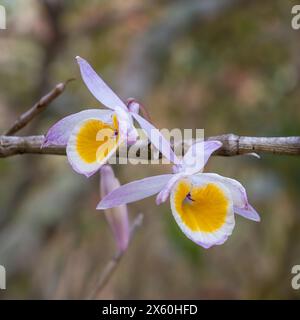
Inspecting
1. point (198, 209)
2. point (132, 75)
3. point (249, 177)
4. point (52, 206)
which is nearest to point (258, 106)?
point (249, 177)

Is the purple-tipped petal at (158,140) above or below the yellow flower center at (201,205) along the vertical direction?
above

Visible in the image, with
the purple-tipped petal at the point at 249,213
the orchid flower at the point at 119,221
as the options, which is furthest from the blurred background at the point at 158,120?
the purple-tipped petal at the point at 249,213

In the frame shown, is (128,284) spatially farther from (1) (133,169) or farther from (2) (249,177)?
(2) (249,177)

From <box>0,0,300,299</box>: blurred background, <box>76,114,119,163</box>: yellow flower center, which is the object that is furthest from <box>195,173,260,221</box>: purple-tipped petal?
<box>0,0,300,299</box>: blurred background

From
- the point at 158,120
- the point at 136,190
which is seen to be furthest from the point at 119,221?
the point at 158,120

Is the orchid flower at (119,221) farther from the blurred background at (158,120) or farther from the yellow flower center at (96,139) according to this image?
the blurred background at (158,120)

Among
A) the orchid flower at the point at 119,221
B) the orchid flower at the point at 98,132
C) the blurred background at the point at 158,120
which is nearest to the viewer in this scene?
the orchid flower at the point at 98,132

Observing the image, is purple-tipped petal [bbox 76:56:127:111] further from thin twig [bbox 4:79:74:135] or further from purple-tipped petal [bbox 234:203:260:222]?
purple-tipped petal [bbox 234:203:260:222]

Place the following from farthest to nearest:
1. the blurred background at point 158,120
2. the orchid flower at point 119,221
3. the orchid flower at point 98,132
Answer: the blurred background at point 158,120, the orchid flower at point 119,221, the orchid flower at point 98,132
